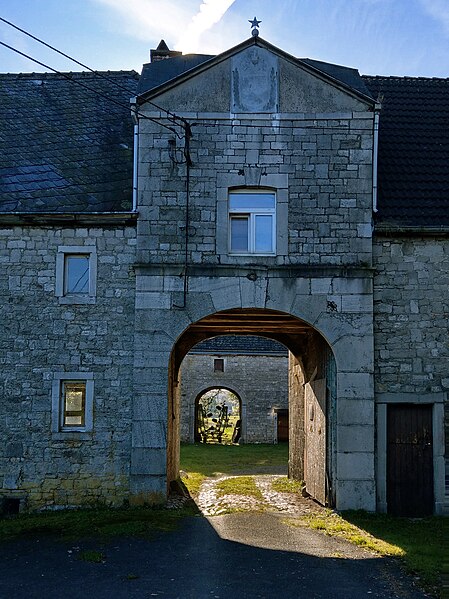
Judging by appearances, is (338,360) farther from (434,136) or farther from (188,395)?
(188,395)

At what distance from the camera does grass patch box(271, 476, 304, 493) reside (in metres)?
16.8

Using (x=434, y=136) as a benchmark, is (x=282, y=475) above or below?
below

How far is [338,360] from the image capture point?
12.9 m

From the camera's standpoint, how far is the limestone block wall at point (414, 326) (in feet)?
42.3

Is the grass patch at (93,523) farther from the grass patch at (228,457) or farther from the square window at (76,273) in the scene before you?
the grass patch at (228,457)

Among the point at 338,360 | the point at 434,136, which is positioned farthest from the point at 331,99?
the point at 338,360

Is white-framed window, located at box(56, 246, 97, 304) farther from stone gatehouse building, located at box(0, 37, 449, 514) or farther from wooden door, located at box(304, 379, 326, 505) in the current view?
wooden door, located at box(304, 379, 326, 505)

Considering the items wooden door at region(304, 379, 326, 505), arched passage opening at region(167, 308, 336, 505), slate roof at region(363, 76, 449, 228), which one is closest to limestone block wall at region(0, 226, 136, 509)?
arched passage opening at region(167, 308, 336, 505)

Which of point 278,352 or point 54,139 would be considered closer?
point 54,139

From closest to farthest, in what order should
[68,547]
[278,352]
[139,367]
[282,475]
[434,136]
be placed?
1. [68,547]
2. [139,367]
3. [434,136]
4. [282,475]
5. [278,352]

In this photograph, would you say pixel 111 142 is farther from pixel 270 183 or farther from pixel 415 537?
pixel 415 537

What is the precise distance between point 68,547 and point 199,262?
5180 mm

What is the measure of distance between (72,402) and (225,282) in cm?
332

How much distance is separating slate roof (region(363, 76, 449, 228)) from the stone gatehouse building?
113 mm
